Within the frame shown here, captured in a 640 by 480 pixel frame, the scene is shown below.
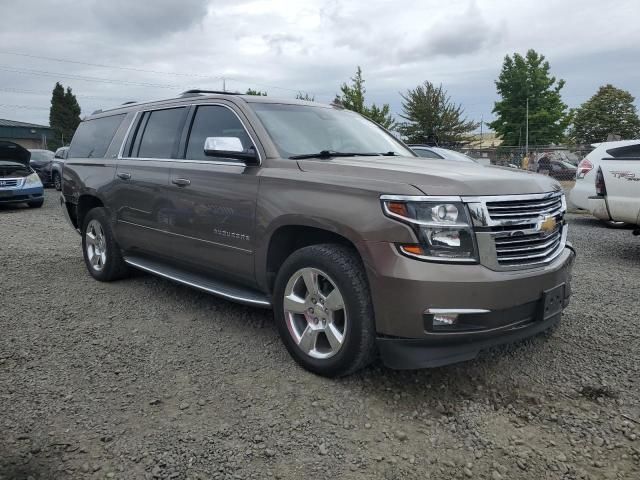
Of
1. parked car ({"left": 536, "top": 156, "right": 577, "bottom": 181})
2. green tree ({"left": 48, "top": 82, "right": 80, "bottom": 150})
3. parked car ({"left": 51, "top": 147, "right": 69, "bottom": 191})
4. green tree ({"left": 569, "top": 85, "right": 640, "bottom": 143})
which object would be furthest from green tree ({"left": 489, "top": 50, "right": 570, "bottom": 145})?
green tree ({"left": 48, "top": 82, "right": 80, "bottom": 150})

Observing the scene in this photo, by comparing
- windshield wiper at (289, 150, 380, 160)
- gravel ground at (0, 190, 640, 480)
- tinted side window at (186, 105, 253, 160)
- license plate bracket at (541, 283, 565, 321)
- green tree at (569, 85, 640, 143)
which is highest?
green tree at (569, 85, 640, 143)

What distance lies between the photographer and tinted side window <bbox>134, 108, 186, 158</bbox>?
4694 mm

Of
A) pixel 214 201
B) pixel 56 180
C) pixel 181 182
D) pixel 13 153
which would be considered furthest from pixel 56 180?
pixel 214 201

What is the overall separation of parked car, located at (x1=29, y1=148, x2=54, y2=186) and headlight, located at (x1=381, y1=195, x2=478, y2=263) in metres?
20.4

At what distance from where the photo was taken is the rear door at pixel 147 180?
464cm

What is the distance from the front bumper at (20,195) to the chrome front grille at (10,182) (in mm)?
130

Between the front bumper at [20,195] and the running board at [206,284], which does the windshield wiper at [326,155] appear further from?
the front bumper at [20,195]

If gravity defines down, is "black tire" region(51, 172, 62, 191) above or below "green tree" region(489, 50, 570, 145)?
below

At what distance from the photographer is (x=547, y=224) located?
326cm

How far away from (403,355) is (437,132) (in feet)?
139

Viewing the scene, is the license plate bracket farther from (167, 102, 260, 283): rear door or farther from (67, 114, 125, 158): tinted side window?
(67, 114, 125, 158): tinted side window

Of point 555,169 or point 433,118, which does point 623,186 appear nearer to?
point 555,169

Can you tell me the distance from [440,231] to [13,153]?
14238mm

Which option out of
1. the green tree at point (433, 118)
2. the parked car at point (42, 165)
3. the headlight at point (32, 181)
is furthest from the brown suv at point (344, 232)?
the green tree at point (433, 118)
